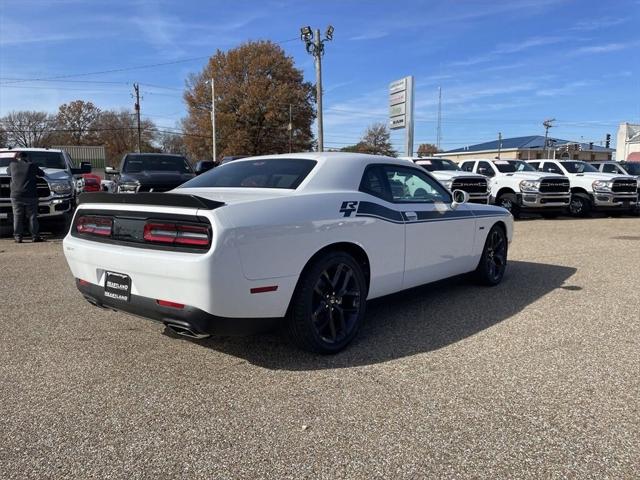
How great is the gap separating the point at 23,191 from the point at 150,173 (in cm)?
265

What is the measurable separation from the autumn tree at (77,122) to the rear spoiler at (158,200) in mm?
78795

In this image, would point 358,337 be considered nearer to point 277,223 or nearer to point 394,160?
point 277,223

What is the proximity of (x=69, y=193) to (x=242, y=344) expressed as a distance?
321 inches

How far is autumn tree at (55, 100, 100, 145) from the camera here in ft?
245

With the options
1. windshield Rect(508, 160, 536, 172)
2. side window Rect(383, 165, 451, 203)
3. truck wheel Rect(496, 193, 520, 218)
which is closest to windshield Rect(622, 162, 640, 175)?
windshield Rect(508, 160, 536, 172)

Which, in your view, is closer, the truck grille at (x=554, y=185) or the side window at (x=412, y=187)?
the side window at (x=412, y=187)

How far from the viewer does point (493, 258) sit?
6199 mm

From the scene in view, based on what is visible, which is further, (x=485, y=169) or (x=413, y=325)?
(x=485, y=169)

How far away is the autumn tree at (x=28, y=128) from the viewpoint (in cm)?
6969

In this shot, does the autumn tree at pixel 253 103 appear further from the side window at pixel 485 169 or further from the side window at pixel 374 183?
the side window at pixel 374 183

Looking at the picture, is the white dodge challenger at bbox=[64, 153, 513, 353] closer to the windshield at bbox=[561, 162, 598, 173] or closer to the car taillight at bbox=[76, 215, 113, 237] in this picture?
the car taillight at bbox=[76, 215, 113, 237]

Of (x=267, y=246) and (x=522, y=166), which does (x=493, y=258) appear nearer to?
(x=267, y=246)

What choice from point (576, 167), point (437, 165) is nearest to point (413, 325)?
point (437, 165)

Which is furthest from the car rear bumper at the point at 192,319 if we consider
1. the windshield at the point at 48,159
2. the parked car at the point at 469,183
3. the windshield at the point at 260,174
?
the parked car at the point at 469,183
